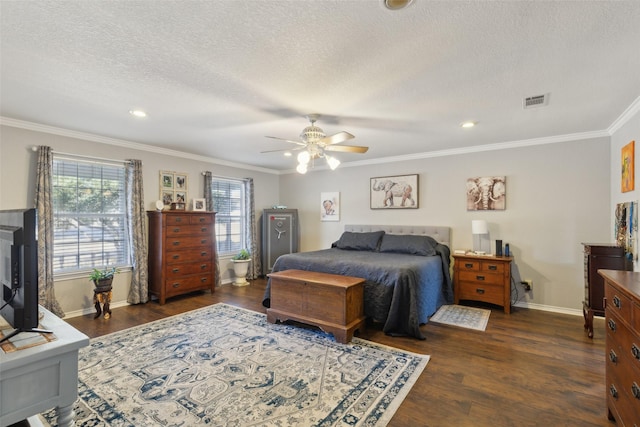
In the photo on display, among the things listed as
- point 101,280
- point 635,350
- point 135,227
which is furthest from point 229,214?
point 635,350

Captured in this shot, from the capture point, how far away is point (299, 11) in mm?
1603

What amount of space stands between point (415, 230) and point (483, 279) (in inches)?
51.7

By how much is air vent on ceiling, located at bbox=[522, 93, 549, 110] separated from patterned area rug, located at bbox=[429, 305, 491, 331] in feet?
7.97

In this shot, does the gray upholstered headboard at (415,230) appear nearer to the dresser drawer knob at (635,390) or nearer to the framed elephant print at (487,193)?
the framed elephant print at (487,193)

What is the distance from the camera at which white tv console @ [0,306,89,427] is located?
40.4 inches

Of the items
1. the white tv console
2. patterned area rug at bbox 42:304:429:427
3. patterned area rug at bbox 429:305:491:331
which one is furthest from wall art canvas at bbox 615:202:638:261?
the white tv console

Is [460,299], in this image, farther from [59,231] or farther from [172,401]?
[59,231]

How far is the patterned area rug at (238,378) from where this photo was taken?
194cm

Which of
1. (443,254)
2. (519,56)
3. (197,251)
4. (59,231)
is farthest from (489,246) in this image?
(59,231)

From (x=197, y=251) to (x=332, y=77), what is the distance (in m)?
3.80

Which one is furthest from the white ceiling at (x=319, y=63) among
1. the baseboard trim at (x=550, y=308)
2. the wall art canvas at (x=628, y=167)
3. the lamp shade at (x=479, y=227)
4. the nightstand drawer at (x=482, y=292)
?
the baseboard trim at (x=550, y=308)

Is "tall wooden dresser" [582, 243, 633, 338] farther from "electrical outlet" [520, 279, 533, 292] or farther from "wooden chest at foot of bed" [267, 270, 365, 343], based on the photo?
"wooden chest at foot of bed" [267, 270, 365, 343]

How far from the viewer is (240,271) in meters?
5.76

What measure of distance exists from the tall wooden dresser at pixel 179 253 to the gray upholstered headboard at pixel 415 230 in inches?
105
